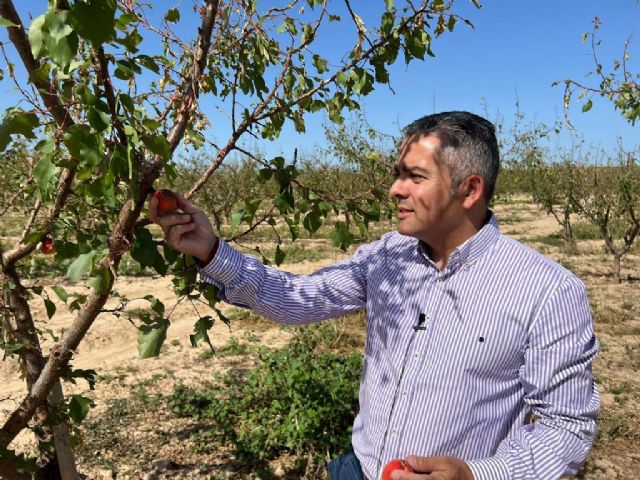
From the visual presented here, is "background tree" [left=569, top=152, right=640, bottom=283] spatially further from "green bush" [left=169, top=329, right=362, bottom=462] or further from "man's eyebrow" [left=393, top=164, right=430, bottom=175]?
"man's eyebrow" [left=393, top=164, right=430, bottom=175]

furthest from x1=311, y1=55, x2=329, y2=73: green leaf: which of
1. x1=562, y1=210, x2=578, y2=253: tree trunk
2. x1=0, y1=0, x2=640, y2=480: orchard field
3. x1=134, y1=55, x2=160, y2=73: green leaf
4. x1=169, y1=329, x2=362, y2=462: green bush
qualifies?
x1=562, y1=210, x2=578, y2=253: tree trunk

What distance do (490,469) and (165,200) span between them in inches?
39.6

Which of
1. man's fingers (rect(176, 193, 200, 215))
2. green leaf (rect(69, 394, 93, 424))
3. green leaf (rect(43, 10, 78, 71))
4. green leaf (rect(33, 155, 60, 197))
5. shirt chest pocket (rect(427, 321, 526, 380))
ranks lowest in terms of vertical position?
green leaf (rect(69, 394, 93, 424))

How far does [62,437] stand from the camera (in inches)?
88.3

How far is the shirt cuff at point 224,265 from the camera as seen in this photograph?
1495 mm

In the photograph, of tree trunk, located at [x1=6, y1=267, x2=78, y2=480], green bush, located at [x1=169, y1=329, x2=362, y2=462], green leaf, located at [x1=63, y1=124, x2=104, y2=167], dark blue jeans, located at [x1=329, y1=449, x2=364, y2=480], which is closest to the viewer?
green leaf, located at [x1=63, y1=124, x2=104, y2=167]

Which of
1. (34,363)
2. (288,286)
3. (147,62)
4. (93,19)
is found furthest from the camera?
(34,363)

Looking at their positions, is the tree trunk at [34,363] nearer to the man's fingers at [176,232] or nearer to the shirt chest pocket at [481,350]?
the man's fingers at [176,232]

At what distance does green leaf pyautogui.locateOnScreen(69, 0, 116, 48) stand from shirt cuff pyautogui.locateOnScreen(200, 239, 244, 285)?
2.68 ft

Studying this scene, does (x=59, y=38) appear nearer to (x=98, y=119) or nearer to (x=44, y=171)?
(x=98, y=119)

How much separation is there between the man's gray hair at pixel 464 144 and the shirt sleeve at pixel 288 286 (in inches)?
17.8

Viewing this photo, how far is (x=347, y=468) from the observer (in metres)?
1.78

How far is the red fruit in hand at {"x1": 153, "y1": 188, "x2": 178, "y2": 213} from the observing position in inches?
50.9

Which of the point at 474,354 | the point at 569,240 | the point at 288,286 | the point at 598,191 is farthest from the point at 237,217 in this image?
the point at 569,240
